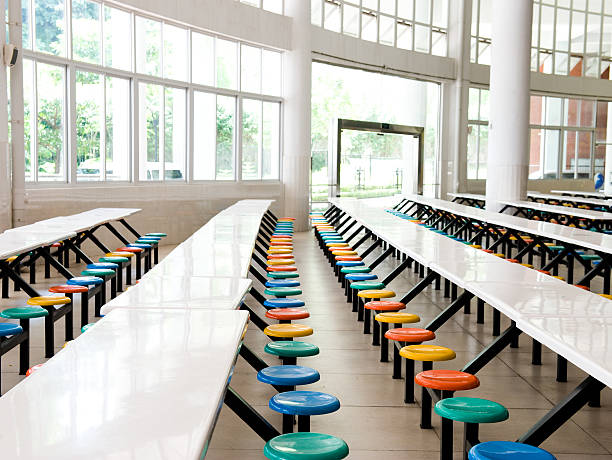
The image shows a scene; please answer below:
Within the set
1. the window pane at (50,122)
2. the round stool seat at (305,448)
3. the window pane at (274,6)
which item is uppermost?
the window pane at (274,6)

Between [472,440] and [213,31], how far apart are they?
10628 millimetres

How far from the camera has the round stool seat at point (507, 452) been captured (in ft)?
6.78

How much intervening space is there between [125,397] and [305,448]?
23.4 inches

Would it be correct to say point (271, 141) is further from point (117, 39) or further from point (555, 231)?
point (555, 231)

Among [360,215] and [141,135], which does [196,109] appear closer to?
[141,135]

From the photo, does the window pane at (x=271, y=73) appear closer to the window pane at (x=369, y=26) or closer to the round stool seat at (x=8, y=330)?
the window pane at (x=369, y=26)

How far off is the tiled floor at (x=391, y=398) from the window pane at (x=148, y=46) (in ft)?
21.2

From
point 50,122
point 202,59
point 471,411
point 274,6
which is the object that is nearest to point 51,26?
point 50,122

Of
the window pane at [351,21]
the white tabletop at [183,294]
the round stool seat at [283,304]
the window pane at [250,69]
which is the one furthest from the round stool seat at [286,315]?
the window pane at [351,21]

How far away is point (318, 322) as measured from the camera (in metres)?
6.03

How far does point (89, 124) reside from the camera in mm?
10219

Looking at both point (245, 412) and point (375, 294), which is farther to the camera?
point (375, 294)

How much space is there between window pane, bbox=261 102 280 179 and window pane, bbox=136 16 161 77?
2.94 meters

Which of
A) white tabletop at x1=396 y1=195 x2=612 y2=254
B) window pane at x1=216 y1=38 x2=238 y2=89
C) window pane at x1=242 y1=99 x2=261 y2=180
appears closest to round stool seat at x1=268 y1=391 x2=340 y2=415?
white tabletop at x1=396 y1=195 x2=612 y2=254
